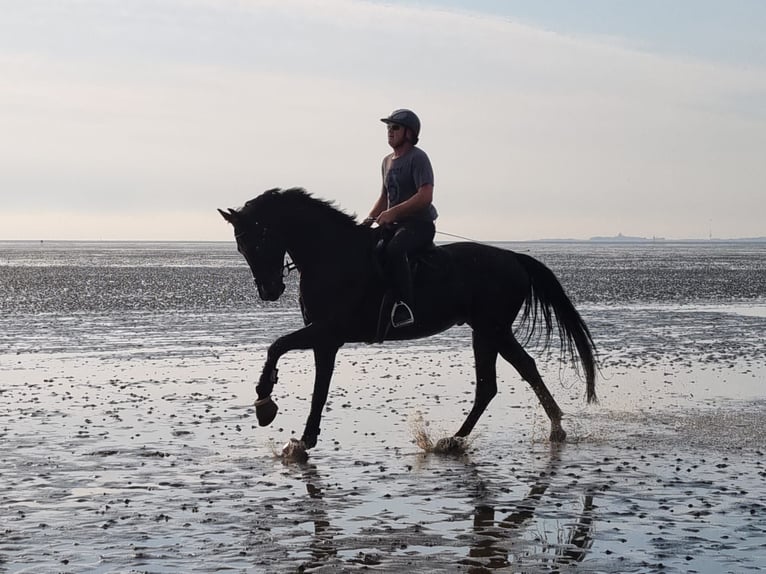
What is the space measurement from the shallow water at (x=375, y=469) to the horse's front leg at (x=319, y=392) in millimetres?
281

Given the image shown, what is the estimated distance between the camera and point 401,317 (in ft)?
36.2

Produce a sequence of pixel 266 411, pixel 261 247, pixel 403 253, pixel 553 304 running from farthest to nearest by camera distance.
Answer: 1. pixel 553 304
2. pixel 403 253
3. pixel 266 411
4. pixel 261 247

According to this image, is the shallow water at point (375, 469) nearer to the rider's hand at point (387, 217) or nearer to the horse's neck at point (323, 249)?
the horse's neck at point (323, 249)

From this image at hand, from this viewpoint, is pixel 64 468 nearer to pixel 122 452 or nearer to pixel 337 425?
pixel 122 452

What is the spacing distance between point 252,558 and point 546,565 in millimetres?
1811

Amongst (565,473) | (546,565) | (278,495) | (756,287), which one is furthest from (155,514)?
(756,287)

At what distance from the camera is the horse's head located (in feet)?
34.3

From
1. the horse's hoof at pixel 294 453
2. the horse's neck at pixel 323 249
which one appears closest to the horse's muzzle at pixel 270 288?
the horse's neck at pixel 323 249

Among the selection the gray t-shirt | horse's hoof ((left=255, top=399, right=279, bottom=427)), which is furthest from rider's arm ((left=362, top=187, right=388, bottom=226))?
horse's hoof ((left=255, top=399, right=279, bottom=427))

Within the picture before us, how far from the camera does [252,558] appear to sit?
23.1ft

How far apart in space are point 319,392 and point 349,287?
3.44ft

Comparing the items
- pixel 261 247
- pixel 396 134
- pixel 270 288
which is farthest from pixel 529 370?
pixel 261 247

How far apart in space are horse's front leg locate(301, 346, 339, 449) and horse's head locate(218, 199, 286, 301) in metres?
0.76

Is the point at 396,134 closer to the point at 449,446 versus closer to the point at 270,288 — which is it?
the point at 270,288
